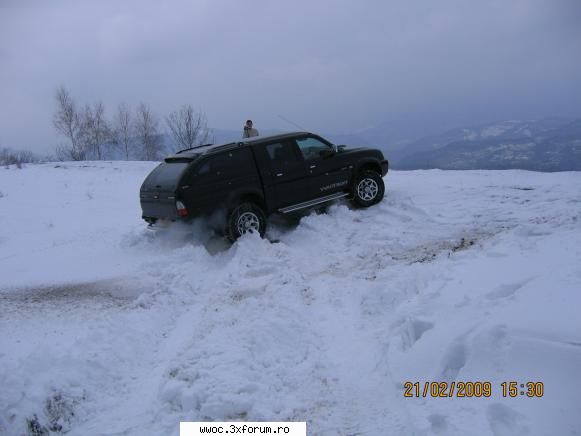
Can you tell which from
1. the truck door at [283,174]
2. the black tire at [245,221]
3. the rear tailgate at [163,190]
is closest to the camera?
the rear tailgate at [163,190]

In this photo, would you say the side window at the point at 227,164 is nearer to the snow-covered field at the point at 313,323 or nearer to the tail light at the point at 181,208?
the tail light at the point at 181,208

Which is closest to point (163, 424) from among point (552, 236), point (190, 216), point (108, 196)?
point (190, 216)

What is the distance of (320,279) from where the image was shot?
6.54 meters

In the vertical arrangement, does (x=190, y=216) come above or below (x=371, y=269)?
above

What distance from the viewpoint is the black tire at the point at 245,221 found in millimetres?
7898

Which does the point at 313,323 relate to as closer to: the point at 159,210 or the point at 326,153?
the point at 159,210

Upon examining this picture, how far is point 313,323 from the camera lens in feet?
17.1

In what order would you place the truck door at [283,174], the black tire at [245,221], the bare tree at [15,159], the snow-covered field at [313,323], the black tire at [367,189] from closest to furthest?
1. the snow-covered field at [313,323]
2. the black tire at [245,221]
3. the truck door at [283,174]
4. the black tire at [367,189]
5. the bare tree at [15,159]

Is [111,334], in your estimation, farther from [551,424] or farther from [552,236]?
[552,236]

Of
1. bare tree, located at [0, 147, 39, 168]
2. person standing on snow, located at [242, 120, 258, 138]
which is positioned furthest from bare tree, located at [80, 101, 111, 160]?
person standing on snow, located at [242, 120, 258, 138]

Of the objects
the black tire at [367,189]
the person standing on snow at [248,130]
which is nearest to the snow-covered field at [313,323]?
the black tire at [367,189]

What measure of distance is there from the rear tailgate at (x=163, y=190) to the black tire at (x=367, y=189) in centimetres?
364

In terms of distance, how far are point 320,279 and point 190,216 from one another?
2.57 metres

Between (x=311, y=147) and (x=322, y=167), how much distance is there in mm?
468
